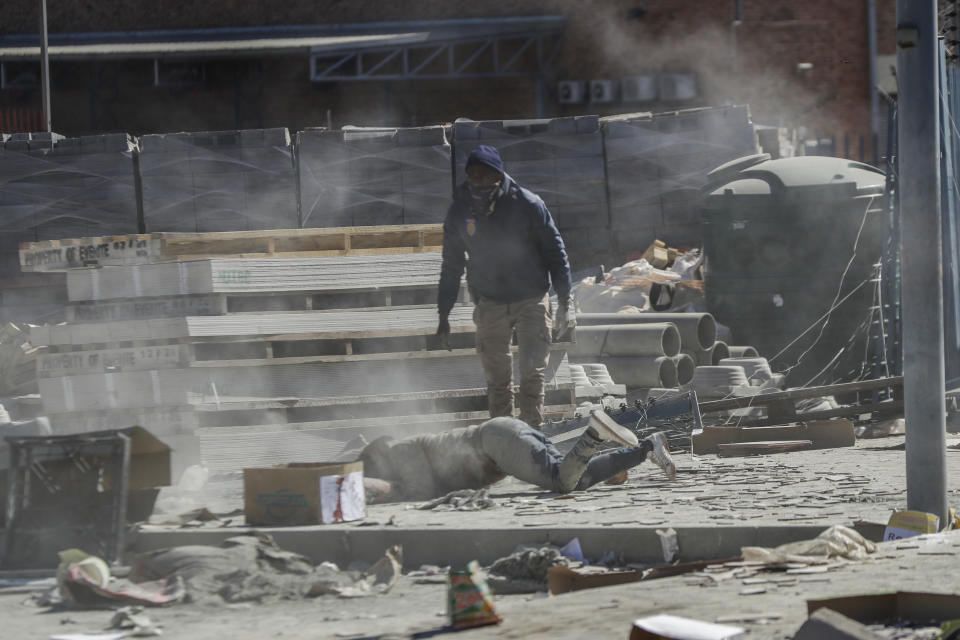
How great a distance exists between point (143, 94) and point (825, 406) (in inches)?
827

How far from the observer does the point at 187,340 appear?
30.1ft

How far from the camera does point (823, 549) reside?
524 centimetres

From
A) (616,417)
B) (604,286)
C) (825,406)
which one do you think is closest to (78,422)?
(616,417)

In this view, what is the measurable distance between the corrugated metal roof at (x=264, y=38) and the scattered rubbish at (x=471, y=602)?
74.0ft

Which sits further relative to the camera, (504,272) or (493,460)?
(504,272)

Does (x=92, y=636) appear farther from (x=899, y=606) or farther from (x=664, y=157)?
(x=664, y=157)

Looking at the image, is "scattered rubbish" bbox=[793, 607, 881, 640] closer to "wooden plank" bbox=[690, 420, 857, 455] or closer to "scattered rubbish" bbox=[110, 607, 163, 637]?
"scattered rubbish" bbox=[110, 607, 163, 637]

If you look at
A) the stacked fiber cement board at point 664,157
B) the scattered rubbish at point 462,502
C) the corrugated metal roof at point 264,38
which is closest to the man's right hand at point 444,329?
the scattered rubbish at point 462,502

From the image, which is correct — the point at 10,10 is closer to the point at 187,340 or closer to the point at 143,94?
the point at 143,94

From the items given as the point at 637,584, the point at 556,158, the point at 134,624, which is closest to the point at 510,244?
the point at 637,584

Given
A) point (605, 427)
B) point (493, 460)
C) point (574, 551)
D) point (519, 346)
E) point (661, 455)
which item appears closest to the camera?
point (574, 551)

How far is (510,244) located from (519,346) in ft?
2.31

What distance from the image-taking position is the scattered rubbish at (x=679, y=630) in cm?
380

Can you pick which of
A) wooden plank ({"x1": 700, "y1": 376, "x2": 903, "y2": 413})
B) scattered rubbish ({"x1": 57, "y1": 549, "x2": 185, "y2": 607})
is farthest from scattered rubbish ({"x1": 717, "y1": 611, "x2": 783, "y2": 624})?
wooden plank ({"x1": 700, "y1": 376, "x2": 903, "y2": 413})
